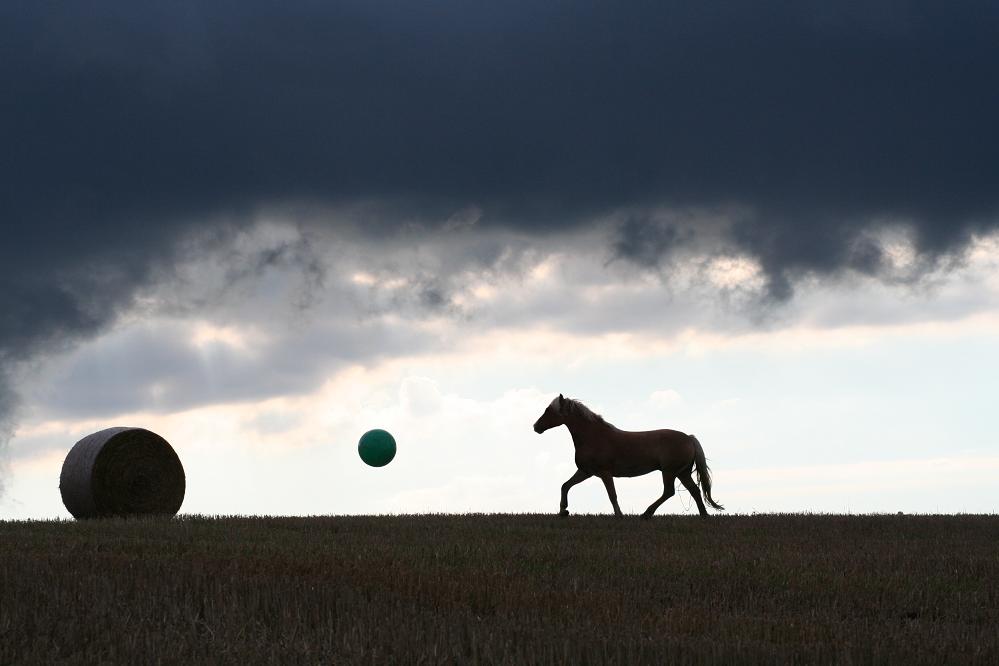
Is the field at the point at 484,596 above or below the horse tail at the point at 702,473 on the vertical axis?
below

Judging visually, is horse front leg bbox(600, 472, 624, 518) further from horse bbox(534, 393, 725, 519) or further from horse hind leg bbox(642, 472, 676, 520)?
horse hind leg bbox(642, 472, 676, 520)

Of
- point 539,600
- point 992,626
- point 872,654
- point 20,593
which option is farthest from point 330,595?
point 992,626

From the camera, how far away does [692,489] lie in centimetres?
2150

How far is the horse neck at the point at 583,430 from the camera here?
21203mm

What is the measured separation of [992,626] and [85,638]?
→ 8087 millimetres

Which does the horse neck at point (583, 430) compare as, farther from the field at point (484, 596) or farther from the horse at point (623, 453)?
the field at point (484, 596)

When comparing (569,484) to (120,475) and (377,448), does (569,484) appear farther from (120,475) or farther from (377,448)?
(120,475)

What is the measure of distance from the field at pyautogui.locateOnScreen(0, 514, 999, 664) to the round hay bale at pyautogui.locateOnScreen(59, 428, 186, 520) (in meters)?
3.42

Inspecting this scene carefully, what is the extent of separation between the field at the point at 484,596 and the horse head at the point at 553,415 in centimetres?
399

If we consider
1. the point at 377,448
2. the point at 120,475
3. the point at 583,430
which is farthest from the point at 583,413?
the point at 120,475

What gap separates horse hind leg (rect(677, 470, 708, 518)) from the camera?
21484mm

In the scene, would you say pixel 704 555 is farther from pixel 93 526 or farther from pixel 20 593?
pixel 93 526

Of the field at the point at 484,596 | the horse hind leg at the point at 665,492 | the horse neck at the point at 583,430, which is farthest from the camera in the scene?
the horse neck at the point at 583,430

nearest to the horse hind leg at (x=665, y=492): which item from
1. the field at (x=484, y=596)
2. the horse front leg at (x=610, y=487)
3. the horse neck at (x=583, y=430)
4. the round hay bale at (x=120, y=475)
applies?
the horse front leg at (x=610, y=487)
